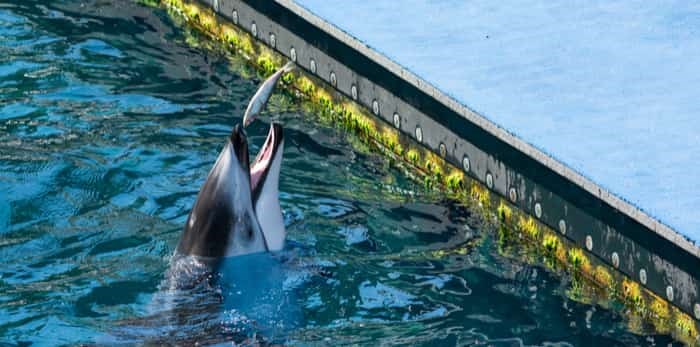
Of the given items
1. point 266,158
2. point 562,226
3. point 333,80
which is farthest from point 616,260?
point 333,80

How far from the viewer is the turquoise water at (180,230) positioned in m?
5.81

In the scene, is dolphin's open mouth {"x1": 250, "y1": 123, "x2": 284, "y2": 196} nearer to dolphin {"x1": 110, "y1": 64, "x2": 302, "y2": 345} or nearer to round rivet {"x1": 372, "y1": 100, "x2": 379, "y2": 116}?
dolphin {"x1": 110, "y1": 64, "x2": 302, "y2": 345}

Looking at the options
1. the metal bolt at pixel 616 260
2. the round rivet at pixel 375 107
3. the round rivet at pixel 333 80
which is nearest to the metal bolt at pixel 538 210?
the metal bolt at pixel 616 260

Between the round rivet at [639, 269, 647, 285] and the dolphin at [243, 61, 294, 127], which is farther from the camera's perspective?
the round rivet at [639, 269, 647, 285]

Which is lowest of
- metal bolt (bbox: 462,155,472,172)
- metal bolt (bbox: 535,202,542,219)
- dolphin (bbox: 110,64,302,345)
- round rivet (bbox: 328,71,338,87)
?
dolphin (bbox: 110,64,302,345)

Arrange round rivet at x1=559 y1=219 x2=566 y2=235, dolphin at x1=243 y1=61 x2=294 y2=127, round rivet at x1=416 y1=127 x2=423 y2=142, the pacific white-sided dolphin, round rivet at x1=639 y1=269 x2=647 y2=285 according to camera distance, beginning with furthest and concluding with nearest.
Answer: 1. round rivet at x1=416 y1=127 x2=423 y2=142
2. round rivet at x1=559 y1=219 x2=566 y2=235
3. round rivet at x1=639 y1=269 x2=647 y2=285
4. the pacific white-sided dolphin
5. dolphin at x1=243 y1=61 x2=294 y2=127

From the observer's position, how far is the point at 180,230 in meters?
6.60

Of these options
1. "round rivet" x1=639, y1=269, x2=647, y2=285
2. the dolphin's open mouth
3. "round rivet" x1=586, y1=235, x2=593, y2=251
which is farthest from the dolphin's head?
"round rivet" x1=639, y1=269, x2=647, y2=285

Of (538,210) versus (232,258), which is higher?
(538,210)

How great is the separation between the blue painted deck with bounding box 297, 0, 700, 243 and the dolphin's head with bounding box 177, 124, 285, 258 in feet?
3.98

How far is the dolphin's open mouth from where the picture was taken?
5.91m

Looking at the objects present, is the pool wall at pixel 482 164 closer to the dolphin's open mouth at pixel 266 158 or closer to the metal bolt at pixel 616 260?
the metal bolt at pixel 616 260

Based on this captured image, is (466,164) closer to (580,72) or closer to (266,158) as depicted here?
(580,72)

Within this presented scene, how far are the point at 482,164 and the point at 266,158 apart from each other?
4.23 feet
